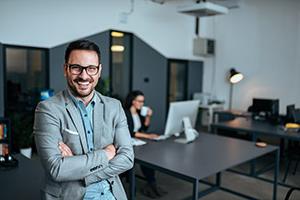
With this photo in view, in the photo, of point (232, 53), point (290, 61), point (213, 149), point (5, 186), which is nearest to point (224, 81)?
point (232, 53)

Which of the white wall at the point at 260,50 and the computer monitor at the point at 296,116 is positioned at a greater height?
the white wall at the point at 260,50

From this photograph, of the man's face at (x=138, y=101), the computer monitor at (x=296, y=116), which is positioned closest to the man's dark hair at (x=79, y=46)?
the man's face at (x=138, y=101)

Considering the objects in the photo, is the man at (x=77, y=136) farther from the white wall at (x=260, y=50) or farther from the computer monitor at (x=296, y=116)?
the white wall at (x=260, y=50)

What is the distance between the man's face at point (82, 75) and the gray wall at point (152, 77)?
190 inches

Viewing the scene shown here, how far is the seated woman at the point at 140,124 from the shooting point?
10.8 feet

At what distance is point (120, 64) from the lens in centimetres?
598

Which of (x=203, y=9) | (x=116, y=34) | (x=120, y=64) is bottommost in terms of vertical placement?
(x=120, y=64)

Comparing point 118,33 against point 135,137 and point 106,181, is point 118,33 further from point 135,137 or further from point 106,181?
point 106,181

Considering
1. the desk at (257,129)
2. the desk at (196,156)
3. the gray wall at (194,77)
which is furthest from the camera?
the gray wall at (194,77)

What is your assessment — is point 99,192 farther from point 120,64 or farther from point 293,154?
point 120,64

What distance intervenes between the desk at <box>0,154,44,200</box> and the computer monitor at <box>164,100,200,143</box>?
1369 millimetres

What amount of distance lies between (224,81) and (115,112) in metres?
6.25

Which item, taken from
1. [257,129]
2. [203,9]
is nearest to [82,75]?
[257,129]

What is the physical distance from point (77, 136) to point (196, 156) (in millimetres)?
1563
